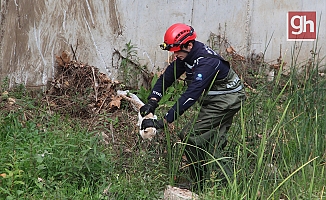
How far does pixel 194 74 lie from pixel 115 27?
7.94 ft

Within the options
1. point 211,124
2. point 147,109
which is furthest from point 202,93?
point 147,109

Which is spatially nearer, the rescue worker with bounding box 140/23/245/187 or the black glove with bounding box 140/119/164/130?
the black glove with bounding box 140/119/164/130

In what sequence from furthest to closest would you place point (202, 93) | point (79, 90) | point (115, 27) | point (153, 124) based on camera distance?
point (115, 27) → point (79, 90) → point (202, 93) → point (153, 124)

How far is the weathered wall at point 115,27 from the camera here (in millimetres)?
6293

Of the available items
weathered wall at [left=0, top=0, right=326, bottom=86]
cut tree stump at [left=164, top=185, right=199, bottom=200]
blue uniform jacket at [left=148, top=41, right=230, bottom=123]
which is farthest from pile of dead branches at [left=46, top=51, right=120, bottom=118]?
cut tree stump at [left=164, top=185, right=199, bottom=200]

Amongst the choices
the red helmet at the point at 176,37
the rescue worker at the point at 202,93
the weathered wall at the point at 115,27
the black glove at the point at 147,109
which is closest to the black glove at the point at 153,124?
the rescue worker at the point at 202,93

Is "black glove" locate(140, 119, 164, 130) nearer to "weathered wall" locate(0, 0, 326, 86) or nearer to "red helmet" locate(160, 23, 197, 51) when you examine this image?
"red helmet" locate(160, 23, 197, 51)

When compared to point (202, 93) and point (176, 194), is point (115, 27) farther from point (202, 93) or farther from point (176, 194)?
point (176, 194)

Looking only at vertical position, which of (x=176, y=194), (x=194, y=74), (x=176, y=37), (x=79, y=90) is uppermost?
(x=176, y=37)

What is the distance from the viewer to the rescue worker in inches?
177

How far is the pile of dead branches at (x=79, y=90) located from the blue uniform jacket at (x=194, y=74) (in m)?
1.27

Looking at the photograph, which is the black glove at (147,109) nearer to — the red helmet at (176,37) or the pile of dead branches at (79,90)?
the red helmet at (176,37)

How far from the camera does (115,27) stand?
6676mm

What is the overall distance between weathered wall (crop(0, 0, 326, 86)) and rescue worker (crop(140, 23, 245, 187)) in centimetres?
185
